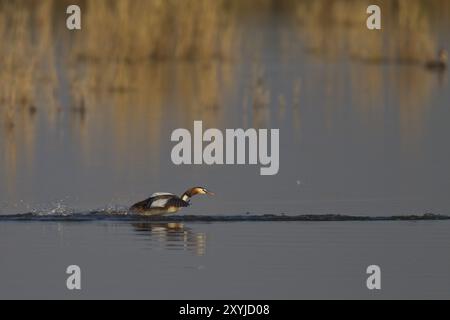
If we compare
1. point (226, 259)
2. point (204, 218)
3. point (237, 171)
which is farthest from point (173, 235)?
point (237, 171)

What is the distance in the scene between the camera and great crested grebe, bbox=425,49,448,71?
2650 cm

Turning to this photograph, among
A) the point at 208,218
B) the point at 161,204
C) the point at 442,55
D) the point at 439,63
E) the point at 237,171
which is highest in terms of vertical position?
the point at 442,55

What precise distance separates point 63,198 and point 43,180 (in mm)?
1096

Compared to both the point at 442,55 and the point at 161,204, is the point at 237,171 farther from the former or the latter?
the point at 442,55

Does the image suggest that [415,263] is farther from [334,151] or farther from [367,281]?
[334,151]

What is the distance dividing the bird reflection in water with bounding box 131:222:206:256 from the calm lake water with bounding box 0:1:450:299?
0.08 feet

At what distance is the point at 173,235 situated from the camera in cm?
1337

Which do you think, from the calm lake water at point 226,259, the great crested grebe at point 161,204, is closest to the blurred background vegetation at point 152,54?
the great crested grebe at point 161,204

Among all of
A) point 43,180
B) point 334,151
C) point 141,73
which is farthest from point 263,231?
point 141,73

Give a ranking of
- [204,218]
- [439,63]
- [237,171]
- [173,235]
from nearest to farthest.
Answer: [173,235], [204,218], [237,171], [439,63]

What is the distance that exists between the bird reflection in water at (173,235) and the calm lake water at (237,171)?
24 millimetres

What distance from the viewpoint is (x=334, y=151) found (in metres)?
18.2

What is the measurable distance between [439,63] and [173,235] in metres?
13.9

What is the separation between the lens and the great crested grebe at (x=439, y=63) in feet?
86.9
